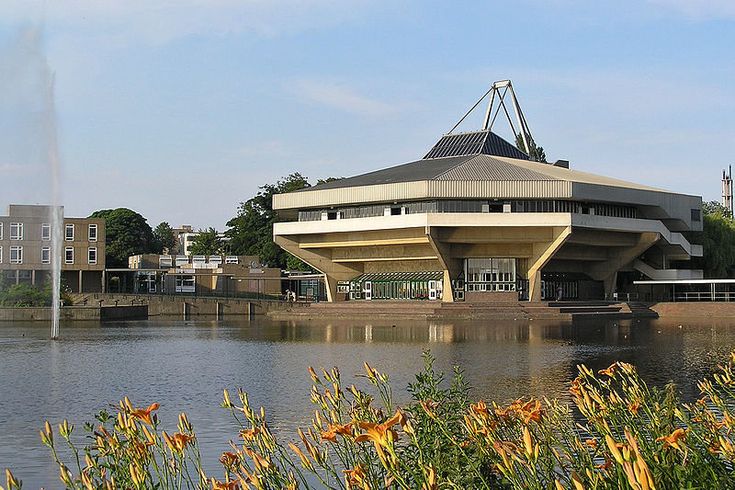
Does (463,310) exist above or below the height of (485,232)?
below

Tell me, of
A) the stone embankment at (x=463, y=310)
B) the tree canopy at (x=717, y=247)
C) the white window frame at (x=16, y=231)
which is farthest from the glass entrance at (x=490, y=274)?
the white window frame at (x=16, y=231)

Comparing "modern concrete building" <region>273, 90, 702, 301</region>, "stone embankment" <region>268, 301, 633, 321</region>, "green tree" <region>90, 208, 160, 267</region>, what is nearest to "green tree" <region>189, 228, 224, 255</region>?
"green tree" <region>90, 208, 160, 267</region>

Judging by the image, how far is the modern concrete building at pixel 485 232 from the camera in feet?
239

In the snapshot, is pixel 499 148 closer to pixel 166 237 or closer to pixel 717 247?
pixel 717 247

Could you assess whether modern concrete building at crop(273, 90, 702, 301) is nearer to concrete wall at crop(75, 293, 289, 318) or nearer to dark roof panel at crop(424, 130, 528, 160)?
dark roof panel at crop(424, 130, 528, 160)

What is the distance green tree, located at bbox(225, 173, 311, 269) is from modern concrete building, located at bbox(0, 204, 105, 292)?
63.8 feet

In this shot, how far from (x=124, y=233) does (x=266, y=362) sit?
104 metres

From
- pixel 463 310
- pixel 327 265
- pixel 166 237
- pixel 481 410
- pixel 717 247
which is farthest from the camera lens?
pixel 166 237

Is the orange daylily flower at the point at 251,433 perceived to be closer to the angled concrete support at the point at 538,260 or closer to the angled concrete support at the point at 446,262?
the angled concrete support at the point at 446,262

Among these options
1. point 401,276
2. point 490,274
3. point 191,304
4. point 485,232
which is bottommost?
point 191,304

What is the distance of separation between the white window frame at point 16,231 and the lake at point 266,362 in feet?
102

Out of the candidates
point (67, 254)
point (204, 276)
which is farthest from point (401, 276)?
point (67, 254)

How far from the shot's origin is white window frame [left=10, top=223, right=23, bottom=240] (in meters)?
87.9

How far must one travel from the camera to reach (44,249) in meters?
90.6
